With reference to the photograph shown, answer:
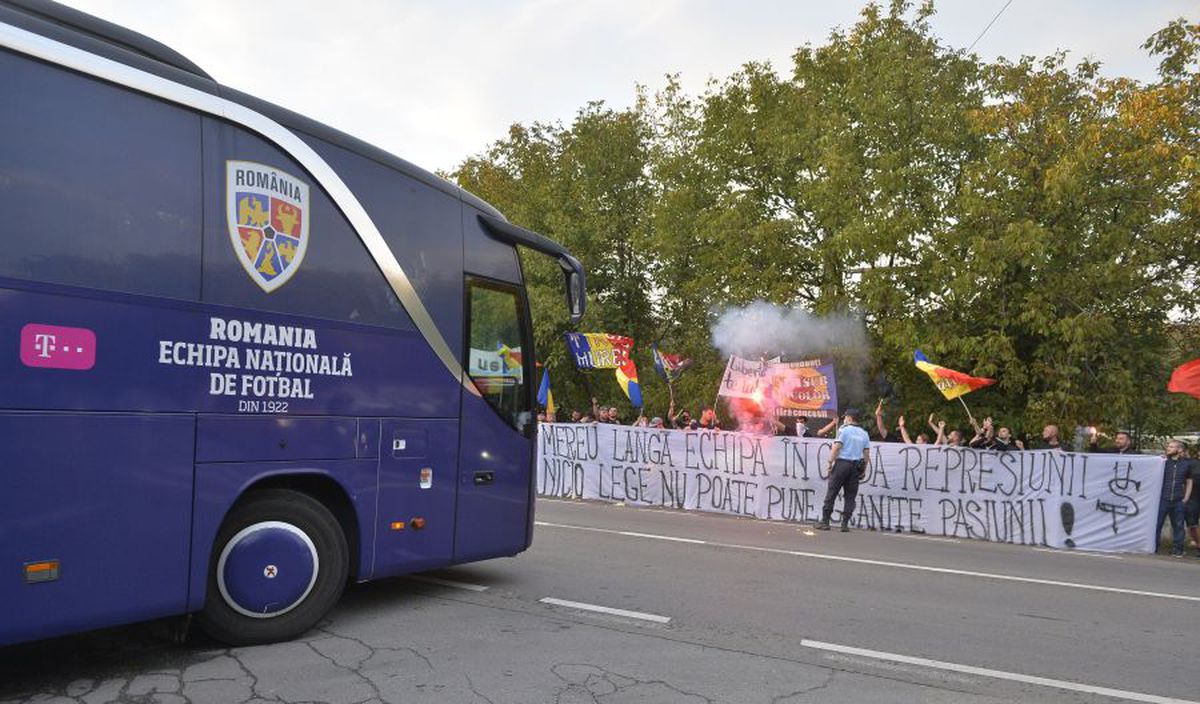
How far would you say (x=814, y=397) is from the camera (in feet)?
50.7

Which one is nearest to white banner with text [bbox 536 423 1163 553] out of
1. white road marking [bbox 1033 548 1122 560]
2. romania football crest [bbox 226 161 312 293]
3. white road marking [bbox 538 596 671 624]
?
white road marking [bbox 1033 548 1122 560]

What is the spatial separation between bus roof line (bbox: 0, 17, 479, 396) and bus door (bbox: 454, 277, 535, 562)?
0.86 feet

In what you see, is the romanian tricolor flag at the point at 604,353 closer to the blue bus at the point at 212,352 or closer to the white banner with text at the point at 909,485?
the white banner with text at the point at 909,485

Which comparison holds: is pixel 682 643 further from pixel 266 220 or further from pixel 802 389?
pixel 802 389

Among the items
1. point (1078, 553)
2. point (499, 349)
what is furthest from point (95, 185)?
point (1078, 553)

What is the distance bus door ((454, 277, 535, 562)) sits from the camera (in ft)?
21.0

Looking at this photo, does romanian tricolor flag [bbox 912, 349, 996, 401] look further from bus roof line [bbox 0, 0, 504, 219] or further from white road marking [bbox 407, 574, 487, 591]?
bus roof line [bbox 0, 0, 504, 219]

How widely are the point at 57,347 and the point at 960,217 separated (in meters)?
14.7

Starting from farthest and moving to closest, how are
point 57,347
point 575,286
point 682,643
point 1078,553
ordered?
point 1078,553, point 575,286, point 682,643, point 57,347

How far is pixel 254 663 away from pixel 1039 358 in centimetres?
1484

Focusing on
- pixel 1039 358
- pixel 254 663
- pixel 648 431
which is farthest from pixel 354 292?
Answer: pixel 1039 358

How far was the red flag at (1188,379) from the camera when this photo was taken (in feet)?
41.1

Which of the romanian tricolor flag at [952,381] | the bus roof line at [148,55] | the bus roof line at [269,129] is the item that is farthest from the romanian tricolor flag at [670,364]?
the bus roof line at [148,55]

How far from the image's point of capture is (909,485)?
12.9 metres
